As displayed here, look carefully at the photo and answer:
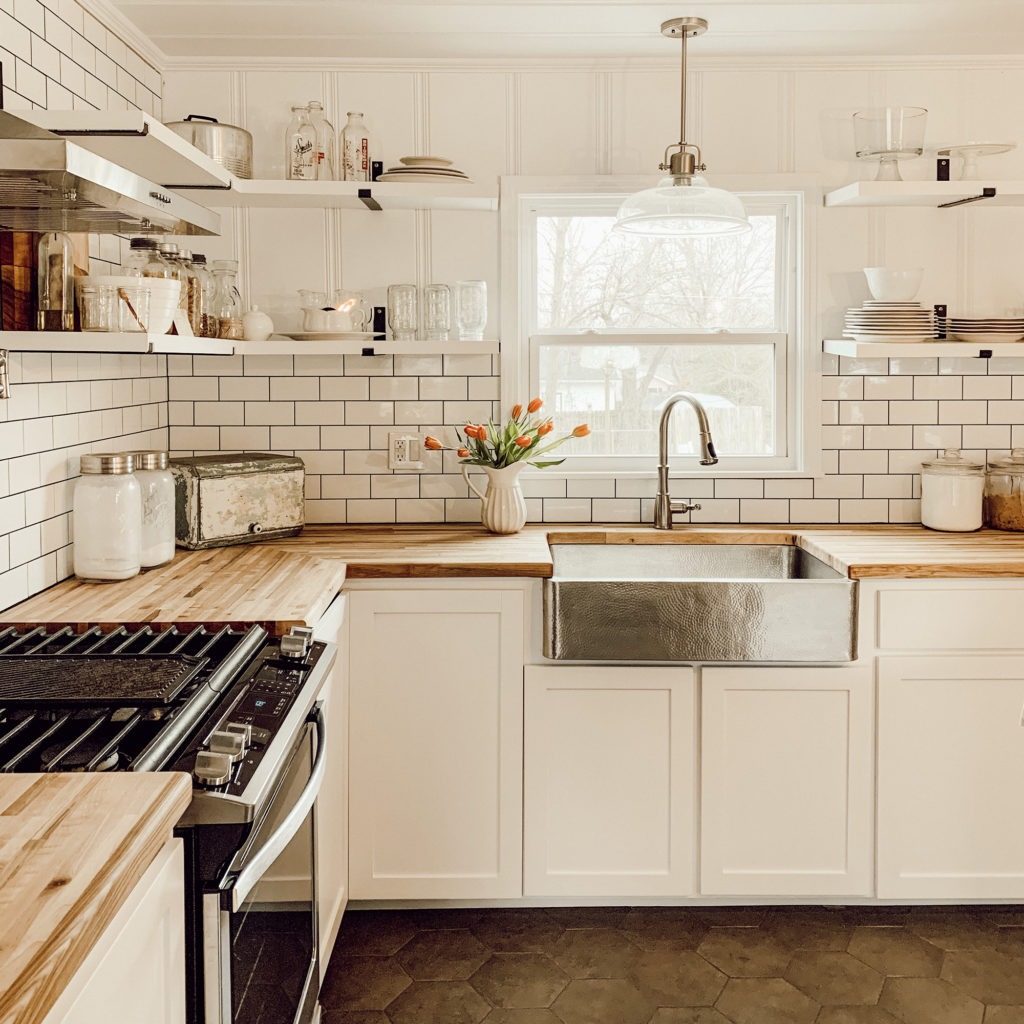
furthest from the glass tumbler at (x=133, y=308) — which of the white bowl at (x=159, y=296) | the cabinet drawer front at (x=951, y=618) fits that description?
the cabinet drawer front at (x=951, y=618)

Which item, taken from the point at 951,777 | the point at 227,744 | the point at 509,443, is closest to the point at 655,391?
the point at 509,443

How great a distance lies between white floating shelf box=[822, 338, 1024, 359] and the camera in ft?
10.0

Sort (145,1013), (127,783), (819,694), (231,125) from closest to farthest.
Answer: (145,1013)
(127,783)
(819,694)
(231,125)

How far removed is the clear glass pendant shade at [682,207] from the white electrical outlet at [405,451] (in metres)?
0.98

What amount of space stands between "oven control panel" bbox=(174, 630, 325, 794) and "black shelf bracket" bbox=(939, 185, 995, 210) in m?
2.23

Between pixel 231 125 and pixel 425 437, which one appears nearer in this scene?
pixel 231 125

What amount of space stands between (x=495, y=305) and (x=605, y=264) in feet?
1.25

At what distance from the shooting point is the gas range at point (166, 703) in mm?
1425

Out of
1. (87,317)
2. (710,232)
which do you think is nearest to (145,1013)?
(87,317)

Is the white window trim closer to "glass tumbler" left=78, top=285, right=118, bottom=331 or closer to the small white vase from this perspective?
the small white vase

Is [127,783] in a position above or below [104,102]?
below

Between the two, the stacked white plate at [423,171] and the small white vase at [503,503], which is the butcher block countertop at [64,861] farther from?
the stacked white plate at [423,171]

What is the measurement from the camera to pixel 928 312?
3.15 m

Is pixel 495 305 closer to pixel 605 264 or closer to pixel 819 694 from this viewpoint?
pixel 605 264
